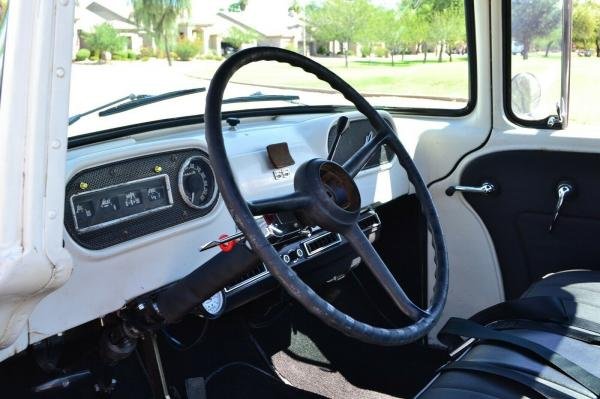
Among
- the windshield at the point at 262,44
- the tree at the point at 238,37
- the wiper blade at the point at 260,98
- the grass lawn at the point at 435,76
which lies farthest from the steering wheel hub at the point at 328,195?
the wiper blade at the point at 260,98

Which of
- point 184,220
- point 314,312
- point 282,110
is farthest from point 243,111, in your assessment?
point 314,312

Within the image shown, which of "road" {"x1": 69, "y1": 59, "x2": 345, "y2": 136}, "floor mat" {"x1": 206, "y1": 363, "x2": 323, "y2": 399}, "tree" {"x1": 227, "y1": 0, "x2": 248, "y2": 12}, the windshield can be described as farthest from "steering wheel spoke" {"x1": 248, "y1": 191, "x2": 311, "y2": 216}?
"floor mat" {"x1": 206, "y1": 363, "x2": 323, "y2": 399}

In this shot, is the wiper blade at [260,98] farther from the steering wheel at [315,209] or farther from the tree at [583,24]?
the tree at [583,24]

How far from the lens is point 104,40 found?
69.0 inches

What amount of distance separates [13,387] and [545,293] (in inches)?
65.5

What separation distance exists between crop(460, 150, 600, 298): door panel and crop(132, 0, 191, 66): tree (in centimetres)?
135

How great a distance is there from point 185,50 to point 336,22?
0.58 m

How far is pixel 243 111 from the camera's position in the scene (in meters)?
2.51

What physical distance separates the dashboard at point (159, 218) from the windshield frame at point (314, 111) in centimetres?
3

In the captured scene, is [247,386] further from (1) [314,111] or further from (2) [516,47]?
(2) [516,47]

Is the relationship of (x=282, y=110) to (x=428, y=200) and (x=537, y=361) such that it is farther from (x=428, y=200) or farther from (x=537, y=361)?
(x=537, y=361)

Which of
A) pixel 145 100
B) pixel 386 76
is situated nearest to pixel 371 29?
pixel 386 76

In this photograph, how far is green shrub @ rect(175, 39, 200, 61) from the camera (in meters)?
1.98

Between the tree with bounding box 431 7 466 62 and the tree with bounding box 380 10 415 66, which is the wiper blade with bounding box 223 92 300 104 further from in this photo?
the tree with bounding box 431 7 466 62
